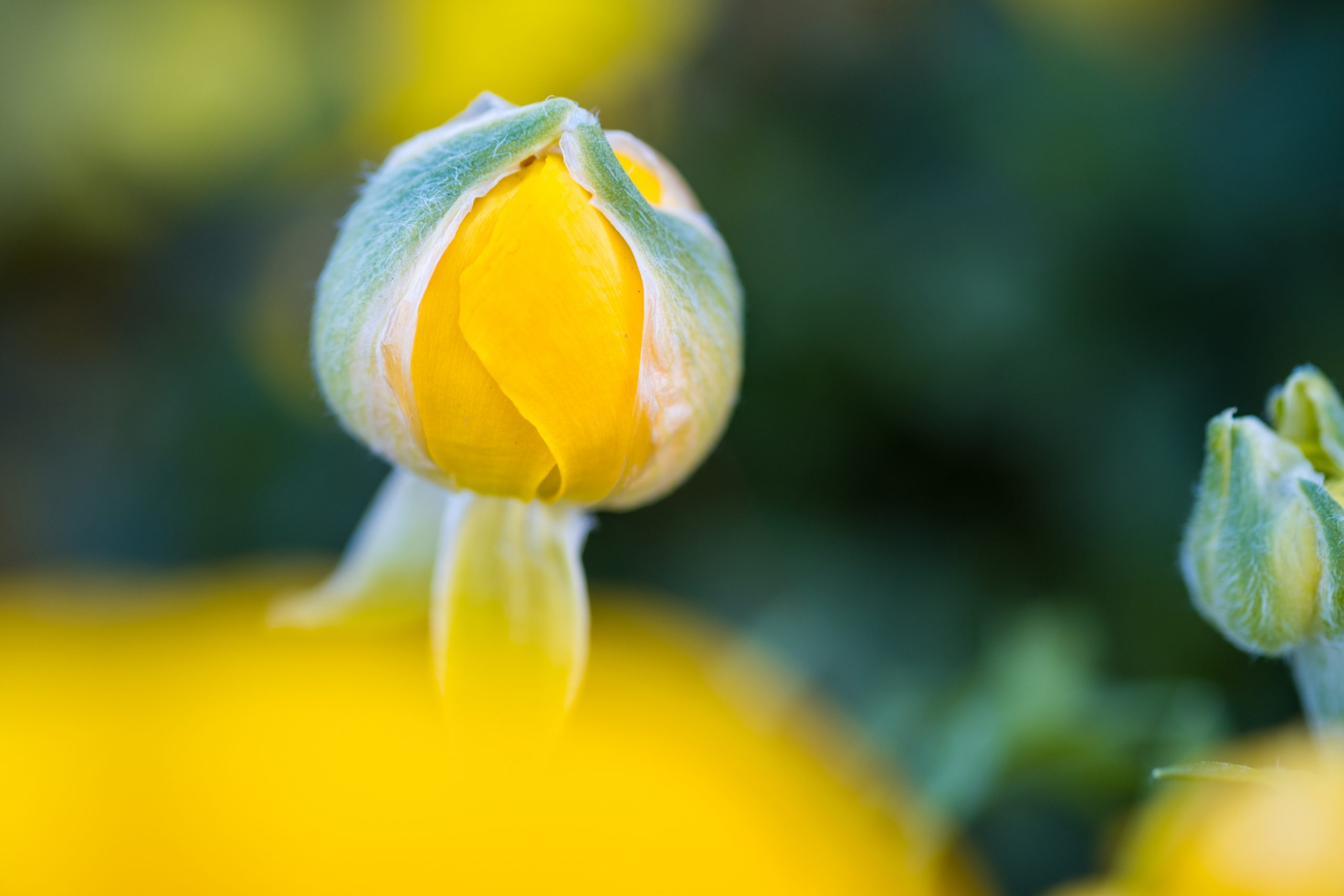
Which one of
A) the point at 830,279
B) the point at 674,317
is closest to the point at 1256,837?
the point at 674,317

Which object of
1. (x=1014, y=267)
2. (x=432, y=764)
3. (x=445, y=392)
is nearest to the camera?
(x=432, y=764)

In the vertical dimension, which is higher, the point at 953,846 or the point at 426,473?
the point at 426,473

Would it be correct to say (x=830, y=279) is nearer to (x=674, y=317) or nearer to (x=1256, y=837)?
(x=674, y=317)

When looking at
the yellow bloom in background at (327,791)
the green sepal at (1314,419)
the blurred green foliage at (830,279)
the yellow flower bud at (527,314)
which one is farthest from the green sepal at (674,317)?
the blurred green foliage at (830,279)

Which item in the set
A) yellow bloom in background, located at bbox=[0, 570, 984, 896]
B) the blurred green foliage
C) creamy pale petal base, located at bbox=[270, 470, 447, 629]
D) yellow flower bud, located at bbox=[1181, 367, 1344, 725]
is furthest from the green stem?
the blurred green foliage

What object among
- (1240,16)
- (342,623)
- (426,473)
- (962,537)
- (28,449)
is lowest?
(28,449)

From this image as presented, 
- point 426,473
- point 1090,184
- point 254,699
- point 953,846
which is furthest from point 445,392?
point 1090,184

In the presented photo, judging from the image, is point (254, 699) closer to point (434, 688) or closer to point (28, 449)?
point (434, 688)

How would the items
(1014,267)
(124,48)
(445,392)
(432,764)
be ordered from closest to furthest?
(432,764)
(445,392)
(1014,267)
(124,48)

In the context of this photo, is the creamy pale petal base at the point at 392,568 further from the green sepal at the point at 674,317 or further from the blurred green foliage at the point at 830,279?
the blurred green foliage at the point at 830,279
